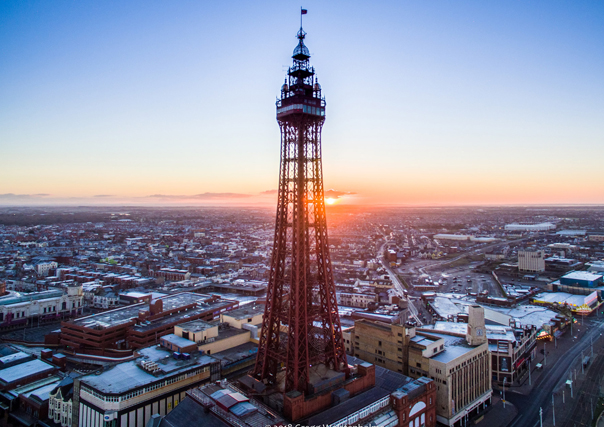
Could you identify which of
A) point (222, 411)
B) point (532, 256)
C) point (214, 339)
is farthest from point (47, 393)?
point (532, 256)

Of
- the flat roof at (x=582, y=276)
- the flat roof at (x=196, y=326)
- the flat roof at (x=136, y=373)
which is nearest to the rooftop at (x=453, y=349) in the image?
the flat roof at (x=136, y=373)

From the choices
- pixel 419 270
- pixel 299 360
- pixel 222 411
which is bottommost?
pixel 419 270

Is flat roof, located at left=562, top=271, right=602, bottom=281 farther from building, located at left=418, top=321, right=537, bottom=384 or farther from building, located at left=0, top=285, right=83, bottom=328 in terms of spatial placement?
building, located at left=0, top=285, right=83, bottom=328

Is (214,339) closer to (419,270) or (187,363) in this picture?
(187,363)

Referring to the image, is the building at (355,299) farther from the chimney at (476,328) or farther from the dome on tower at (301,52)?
the dome on tower at (301,52)

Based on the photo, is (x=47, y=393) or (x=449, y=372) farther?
(x=47, y=393)

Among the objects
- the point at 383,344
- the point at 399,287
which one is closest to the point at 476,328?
the point at 383,344

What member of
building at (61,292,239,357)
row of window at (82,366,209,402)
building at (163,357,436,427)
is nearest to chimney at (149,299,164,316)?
building at (61,292,239,357)

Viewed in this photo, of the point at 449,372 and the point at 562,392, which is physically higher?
the point at 449,372
